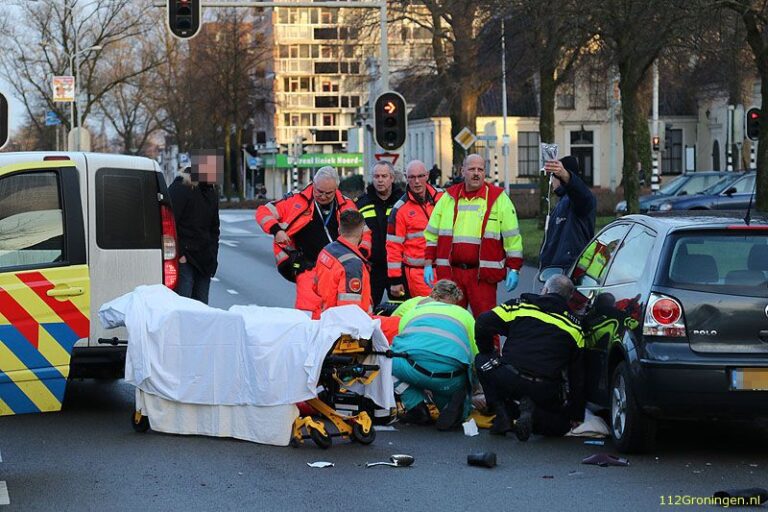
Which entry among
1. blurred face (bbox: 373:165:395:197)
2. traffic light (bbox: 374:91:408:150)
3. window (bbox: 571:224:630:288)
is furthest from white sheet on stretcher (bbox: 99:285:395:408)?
traffic light (bbox: 374:91:408:150)

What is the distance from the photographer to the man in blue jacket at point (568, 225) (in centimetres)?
1223

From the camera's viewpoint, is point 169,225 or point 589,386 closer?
point 589,386

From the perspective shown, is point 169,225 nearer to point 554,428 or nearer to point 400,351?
point 400,351

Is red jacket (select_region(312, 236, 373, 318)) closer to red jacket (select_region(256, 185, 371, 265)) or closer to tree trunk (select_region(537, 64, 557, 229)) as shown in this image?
red jacket (select_region(256, 185, 371, 265))

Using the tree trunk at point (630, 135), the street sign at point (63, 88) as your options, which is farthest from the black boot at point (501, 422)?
the street sign at point (63, 88)

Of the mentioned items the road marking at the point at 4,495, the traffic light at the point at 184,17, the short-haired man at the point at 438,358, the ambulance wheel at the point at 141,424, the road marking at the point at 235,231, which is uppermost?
the traffic light at the point at 184,17

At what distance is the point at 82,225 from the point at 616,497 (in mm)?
4545

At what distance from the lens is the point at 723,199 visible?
34.3 metres

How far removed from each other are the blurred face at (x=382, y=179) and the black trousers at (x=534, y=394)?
3.50m

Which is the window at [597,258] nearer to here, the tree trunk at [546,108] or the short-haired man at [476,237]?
the short-haired man at [476,237]

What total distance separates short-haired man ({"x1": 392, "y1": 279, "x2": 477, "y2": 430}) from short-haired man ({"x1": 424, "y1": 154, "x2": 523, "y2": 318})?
150cm

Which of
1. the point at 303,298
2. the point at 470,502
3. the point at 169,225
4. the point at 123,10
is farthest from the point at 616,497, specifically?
the point at 123,10

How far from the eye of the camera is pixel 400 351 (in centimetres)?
1016

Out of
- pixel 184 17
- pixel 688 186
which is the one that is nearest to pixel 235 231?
pixel 688 186
